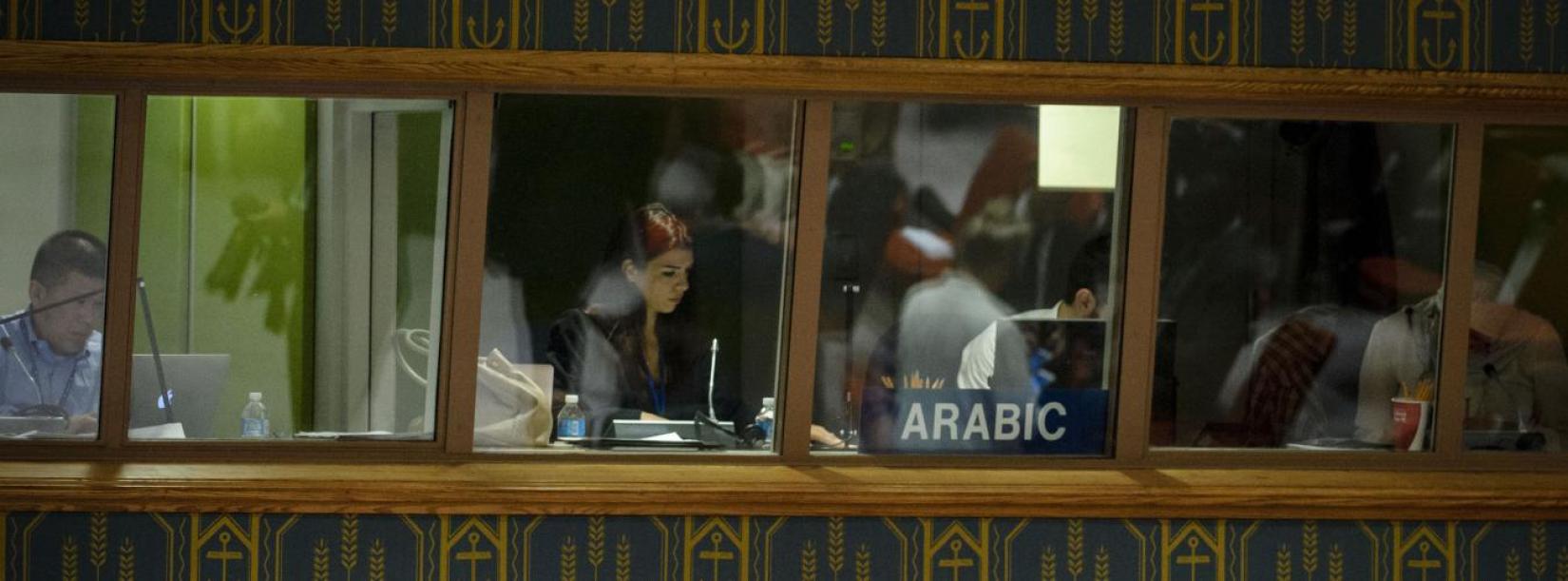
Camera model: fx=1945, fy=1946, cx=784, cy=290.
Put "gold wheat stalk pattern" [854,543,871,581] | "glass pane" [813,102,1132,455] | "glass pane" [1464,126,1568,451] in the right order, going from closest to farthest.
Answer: "gold wheat stalk pattern" [854,543,871,581] < "glass pane" [813,102,1132,455] < "glass pane" [1464,126,1568,451]

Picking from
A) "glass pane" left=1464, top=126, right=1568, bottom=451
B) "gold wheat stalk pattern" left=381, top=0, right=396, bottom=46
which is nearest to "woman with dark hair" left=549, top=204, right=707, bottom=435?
"gold wheat stalk pattern" left=381, top=0, right=396, bottom=46

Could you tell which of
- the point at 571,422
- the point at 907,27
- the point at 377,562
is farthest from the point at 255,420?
the point at 907,27

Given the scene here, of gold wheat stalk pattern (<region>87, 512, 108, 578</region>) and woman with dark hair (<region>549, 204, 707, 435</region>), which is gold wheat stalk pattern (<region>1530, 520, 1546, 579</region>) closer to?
woman with dark hair (<region>549, 204, 707, 435</region>)

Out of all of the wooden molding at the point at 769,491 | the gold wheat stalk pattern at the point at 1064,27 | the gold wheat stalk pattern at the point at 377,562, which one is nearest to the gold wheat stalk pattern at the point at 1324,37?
the gold wheat stalk pattern at the point at 1064,27

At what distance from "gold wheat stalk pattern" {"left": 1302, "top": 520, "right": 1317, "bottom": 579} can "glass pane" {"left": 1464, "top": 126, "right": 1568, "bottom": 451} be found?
630 millimetres

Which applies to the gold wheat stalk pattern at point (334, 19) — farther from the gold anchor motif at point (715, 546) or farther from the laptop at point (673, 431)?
the gold anchor motif at point (715, 546)

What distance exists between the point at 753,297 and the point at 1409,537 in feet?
6.54

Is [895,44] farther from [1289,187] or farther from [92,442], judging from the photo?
[92,442]

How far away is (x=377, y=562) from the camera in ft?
17.6

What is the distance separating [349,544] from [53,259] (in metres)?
1.16

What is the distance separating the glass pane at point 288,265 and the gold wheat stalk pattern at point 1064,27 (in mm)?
1725

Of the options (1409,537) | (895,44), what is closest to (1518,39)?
(1409,537)

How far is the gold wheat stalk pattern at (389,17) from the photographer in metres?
5.32

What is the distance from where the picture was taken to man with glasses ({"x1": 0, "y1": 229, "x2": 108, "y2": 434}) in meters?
→ 5.44
